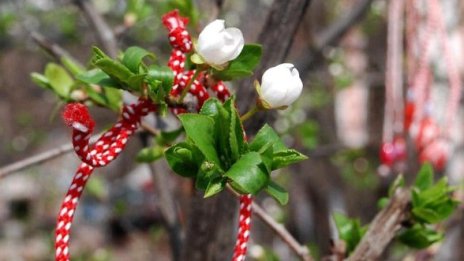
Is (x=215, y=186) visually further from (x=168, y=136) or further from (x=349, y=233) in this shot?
(x=349, y=233)

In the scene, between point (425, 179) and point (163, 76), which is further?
point (425, 179)

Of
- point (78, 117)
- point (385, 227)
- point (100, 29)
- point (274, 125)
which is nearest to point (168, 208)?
point (274, 125)

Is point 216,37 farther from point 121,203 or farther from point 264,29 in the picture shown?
point 121,203

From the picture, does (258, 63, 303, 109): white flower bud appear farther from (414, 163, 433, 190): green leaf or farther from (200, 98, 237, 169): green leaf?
Answer: (414, 163, 433, 190): green leaf

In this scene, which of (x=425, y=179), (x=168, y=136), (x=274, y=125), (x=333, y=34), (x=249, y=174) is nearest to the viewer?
(x=249, y=174)

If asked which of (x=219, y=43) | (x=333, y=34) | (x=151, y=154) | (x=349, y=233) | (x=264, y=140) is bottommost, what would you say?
(x=333, y=34)

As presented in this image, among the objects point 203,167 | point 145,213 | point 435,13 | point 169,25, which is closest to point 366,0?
point 435,13

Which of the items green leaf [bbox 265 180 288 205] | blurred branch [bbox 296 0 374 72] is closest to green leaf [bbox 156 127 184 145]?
green leaf [bbox 265 180 288 205]
